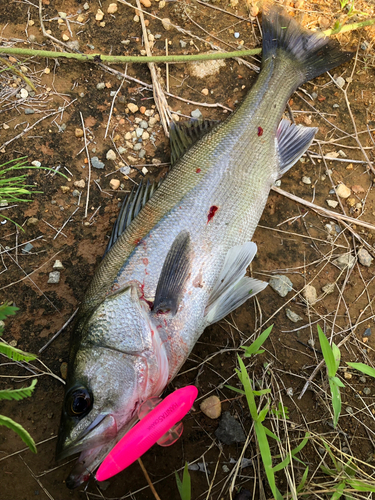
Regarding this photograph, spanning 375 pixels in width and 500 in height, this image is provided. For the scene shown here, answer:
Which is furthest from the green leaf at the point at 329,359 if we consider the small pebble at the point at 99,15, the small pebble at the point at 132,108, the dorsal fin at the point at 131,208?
the small pebble at the point at 99,15

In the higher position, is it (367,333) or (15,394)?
(15,394)

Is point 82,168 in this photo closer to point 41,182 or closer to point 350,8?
point 41,182

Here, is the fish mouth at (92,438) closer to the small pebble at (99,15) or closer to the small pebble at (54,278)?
the small pebble at (54,278)

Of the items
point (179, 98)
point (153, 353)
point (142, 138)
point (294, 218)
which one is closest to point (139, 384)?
point (153, 353)

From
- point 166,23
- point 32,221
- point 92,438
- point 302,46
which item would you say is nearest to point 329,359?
point 92,438

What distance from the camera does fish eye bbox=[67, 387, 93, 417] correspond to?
6.60ft

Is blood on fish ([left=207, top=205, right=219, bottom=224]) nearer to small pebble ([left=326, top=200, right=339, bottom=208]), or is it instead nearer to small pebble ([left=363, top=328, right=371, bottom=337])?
small pebble ([left=326, top=200, right=339, bottom=208])

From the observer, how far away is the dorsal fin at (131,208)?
8.81ft

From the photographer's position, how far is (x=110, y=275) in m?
2.42

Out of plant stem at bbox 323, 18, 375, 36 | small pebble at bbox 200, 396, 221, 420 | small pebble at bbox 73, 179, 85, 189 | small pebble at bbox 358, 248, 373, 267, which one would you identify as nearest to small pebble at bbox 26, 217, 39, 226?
small pebble at bbox 73, 179, 85, 189

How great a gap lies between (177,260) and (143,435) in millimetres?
1112

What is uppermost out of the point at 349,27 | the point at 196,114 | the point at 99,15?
the point at 99,15

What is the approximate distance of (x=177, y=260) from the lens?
2.37 m

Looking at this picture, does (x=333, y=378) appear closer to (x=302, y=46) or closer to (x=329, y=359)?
(x=329, y=359)
